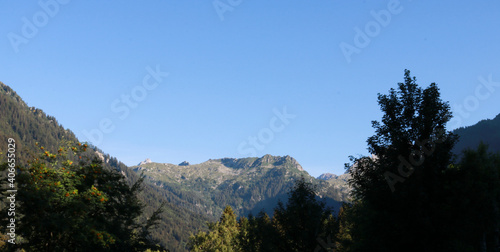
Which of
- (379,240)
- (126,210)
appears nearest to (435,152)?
(379,240)

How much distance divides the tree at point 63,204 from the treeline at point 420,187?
58.7ft

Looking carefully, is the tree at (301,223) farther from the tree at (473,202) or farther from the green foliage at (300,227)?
the tree at (473,202)

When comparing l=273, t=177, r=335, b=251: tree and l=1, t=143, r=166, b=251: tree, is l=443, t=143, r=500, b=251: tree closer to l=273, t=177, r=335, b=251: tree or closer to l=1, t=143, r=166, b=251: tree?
l=273, t=177, r=335, b=251: tree

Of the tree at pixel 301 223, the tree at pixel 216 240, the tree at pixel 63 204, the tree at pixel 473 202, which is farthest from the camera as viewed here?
the tree at pixel 216 240

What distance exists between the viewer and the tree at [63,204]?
72.3 ft

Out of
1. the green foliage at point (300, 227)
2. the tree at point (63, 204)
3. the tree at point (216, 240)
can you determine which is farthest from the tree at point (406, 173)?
the tree at point (216, 240)

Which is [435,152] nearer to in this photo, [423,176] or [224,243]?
[423,176]

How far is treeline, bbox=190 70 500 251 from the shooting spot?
26.7m

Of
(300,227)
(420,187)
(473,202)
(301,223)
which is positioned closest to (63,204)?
(300,227)

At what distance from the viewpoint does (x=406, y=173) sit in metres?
27.7

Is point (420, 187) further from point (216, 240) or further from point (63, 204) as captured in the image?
point (216, 240)

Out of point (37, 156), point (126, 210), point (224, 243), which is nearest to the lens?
point (37, 156)

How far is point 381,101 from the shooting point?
106 ft

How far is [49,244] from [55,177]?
161 inches
